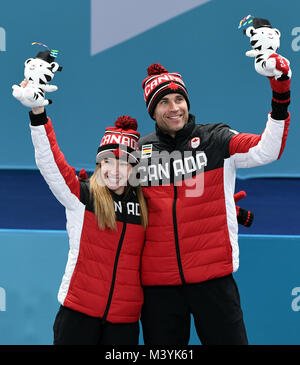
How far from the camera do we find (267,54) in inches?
69.9

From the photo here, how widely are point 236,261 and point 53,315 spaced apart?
89 centimetres

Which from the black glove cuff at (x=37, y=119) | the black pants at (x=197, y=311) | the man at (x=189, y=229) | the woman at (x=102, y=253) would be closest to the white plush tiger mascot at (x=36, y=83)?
the black glove cuff at (x=37, y=119)

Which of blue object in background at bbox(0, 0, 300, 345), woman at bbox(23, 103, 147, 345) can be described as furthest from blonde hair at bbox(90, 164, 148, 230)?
blue object in background at bbox(0, 0, 300, 345)

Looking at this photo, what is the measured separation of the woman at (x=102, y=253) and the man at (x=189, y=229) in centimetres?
8

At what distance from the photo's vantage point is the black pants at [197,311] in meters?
2.00

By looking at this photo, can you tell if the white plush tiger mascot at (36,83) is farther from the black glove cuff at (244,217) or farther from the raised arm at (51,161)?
the black glove cuff at (244,217)

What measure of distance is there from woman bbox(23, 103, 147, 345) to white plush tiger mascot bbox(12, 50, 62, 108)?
203mm

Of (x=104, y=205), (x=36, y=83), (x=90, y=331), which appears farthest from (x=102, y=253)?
(x=36, y=83)

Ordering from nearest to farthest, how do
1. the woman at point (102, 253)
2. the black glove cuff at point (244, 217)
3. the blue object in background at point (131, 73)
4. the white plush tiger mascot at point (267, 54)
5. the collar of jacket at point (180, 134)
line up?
the white plush tiger mascot at point (267, 54) < the woman at point (102, 253) < the collar of jacket at point (180, 134) < the black glove cuff at point (244, 217) < the blue object in background at point (131, 73)

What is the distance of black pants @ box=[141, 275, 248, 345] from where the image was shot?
1999 mm

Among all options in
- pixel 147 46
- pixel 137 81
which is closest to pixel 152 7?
pixel 147 46

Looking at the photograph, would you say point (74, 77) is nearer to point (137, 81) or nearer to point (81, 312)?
point (137, 81)

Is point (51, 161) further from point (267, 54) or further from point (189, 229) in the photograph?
point (267, 54)

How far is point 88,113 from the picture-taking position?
3.90 metres
